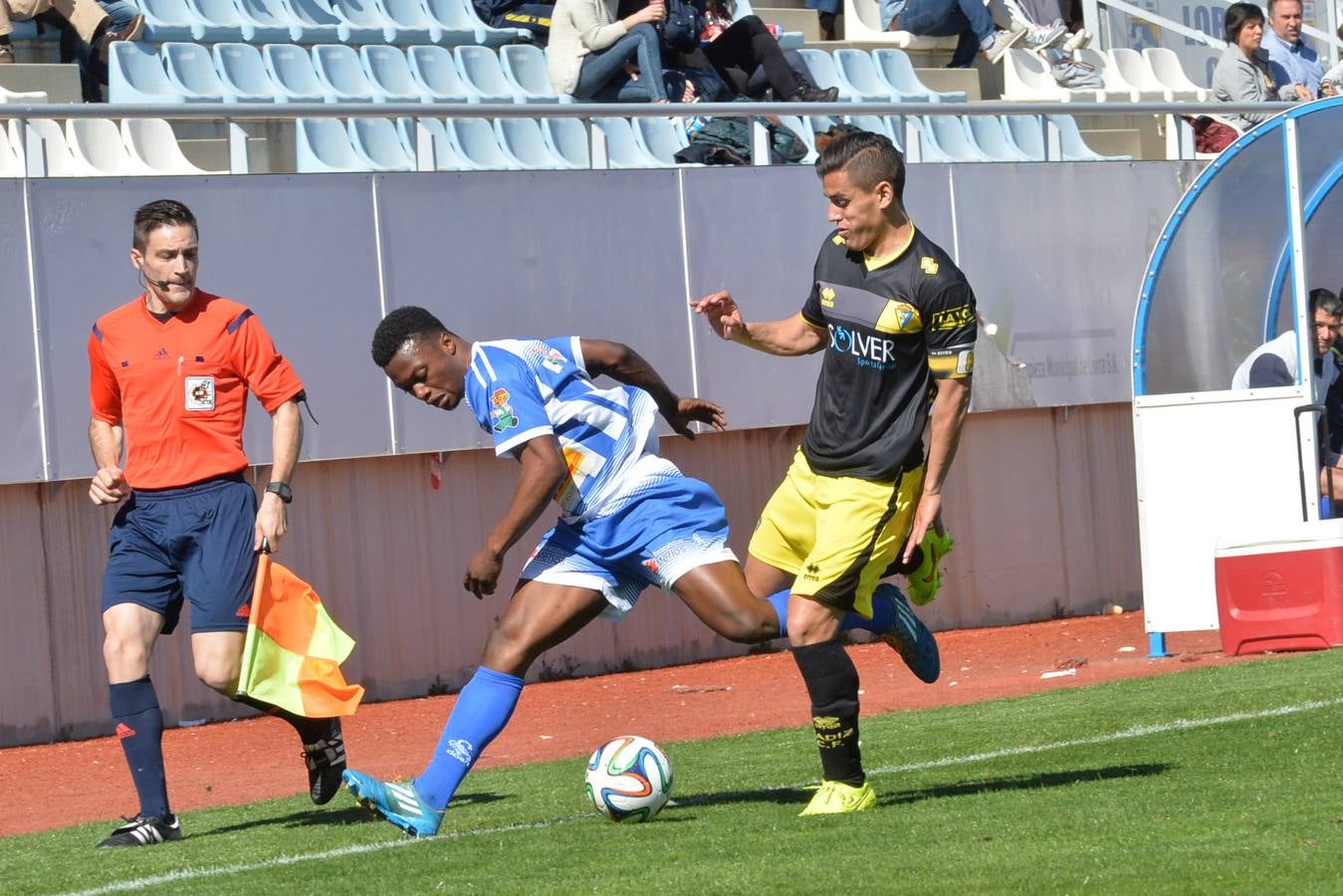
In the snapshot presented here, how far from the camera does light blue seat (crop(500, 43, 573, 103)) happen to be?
1605 cm

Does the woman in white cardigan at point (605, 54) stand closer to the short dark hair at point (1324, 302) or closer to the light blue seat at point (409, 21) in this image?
the light blue seat at point (409, 21)

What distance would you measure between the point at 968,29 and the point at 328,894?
49.6 ft

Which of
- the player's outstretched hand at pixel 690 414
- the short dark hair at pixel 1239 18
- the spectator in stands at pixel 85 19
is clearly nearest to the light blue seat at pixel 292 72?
the spectator in stands at pixel 85 19

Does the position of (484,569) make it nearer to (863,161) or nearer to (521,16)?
(863,161)

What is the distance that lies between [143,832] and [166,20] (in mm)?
9511

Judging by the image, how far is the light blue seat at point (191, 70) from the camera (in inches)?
573

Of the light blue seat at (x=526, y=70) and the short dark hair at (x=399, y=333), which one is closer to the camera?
the short dark hair at (x=399, y=333)

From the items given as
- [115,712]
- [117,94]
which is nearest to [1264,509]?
[115,712]

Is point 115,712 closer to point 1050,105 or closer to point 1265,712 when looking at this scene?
point 1265,712

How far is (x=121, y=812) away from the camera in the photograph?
9211 millimetres

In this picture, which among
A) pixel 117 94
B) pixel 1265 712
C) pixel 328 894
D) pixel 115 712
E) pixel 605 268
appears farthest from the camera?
pixel 117 94

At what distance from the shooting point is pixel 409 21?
54.6 ft

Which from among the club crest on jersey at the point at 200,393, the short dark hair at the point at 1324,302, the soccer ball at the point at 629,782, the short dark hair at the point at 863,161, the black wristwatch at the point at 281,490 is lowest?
the soccer ball at the point at 629,782

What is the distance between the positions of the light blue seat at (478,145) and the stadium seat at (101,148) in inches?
82.3
